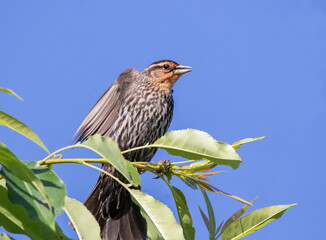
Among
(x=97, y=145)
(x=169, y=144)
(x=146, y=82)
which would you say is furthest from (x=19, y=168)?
(x=146, y=82)

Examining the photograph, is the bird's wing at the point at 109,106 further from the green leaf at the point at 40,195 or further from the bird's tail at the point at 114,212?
the green leaf at the point at 40,195

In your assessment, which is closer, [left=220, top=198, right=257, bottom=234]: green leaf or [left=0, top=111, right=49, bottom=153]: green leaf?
[left=0, top=111, right=49, bottom=153]: green leaf

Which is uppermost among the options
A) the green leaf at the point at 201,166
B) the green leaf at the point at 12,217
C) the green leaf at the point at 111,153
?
the green leaf at the point at 201,166

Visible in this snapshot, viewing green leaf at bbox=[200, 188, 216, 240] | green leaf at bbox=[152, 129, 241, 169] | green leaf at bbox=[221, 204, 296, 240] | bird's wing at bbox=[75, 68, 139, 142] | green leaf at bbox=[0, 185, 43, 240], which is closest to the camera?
green leaf at bbox=[0, 185, 43, 240]

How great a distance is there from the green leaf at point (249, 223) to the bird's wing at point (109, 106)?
201 cm

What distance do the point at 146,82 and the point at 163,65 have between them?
0.31m

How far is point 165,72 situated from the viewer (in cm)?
465

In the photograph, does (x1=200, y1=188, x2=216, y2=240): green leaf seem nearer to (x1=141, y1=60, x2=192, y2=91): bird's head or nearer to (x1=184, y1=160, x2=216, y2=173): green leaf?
(x1=184, y1=160, x2=216, y2=173): green leaf

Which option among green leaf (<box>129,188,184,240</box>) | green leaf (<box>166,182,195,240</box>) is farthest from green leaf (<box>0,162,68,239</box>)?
green leaf (<box>166,182,195,240</box>)

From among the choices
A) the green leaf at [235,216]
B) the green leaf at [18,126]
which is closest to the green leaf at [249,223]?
the green leaf at [235,216]

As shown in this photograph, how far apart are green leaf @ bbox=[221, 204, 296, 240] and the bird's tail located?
6.67 feet

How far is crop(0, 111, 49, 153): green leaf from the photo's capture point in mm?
1423

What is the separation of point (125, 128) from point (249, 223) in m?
2.34

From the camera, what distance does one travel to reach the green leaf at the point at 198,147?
1.77 meters
